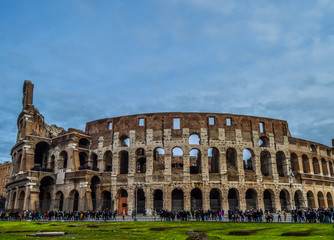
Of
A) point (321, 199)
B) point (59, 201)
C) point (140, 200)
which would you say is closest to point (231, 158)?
point (140, 200)

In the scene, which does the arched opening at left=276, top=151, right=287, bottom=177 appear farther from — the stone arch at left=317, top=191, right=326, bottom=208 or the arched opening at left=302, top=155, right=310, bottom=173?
the stone arch at left=317, top=191, right=326, bottom=208

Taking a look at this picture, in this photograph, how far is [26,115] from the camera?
45.2 metres

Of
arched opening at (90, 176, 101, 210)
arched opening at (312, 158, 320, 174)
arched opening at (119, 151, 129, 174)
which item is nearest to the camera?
arched opening at (90, 176, 101, 210)

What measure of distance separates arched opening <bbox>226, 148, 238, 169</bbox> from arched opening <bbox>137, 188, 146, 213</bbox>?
1186 cm

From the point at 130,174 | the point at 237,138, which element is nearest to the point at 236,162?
the point at 237,138

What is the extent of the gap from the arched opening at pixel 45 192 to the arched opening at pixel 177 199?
55.4 ft

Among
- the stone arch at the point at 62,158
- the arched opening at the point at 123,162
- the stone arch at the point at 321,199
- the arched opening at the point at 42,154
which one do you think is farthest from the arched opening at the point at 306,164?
the arched opening at the point at 42,154

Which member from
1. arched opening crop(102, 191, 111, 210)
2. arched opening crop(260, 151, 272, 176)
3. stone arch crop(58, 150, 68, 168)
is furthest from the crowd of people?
stone arch crop(58, 150, 68, 168)

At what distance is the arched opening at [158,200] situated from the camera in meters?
37.2

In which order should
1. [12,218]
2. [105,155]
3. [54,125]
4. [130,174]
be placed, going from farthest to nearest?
[54,125] < [105,155] < [130,174] < [12,218]

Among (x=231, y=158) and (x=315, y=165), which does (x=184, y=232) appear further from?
(x=315, y=165)

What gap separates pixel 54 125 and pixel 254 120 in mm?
34113

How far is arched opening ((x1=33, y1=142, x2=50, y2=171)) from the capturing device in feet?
153

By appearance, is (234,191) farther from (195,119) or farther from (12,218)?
(12,218)
